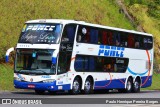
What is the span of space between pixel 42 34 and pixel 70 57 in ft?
6.20

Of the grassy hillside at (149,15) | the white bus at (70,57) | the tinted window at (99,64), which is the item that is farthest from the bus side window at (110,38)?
the grassy hillside at (149,15)

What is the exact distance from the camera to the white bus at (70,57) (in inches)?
1030

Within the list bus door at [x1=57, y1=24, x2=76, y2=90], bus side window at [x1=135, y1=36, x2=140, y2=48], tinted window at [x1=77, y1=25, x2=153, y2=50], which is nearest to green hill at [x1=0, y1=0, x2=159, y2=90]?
bus door at [x1=57, y1=24, x2=76, y2=90]

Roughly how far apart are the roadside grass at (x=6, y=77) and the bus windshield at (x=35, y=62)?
4.08m

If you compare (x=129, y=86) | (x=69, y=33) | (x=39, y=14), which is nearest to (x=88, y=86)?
(x=69, y=33)

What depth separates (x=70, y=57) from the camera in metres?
27.1

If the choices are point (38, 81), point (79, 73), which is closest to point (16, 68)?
point (38, 81)

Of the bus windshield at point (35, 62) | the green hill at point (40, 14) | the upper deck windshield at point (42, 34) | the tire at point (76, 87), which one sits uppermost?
the green hill at point (40, 14)

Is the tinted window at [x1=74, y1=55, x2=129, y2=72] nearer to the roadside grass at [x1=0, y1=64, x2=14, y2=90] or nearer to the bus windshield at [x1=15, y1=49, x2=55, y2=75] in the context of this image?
the bus windshield at [x1=15, y1=49, x2=55, y2=75]

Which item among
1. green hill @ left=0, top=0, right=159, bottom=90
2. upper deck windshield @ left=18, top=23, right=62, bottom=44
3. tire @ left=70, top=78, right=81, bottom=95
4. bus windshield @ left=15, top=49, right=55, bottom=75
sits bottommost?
tire @ left=70, top=78, right=81, bottom=95

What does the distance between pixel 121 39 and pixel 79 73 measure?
5332 millimetres

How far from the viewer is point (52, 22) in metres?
26.9

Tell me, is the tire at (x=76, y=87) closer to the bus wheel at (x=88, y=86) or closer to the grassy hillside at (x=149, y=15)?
the bus wheel at (x=88, y=86)

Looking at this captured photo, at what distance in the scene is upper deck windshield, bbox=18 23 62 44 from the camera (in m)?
26.3
